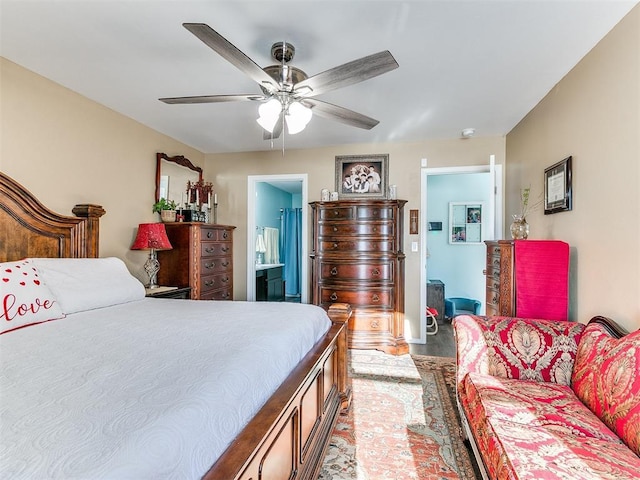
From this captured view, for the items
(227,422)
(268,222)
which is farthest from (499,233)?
(268,222)

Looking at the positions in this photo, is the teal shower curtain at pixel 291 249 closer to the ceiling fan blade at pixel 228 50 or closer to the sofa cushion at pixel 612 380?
the ceiling fan blade at pixel 228 50

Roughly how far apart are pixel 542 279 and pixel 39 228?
11.8 feet

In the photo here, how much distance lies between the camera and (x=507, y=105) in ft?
9.80

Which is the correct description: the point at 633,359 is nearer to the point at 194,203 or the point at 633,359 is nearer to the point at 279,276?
the point at 194,203

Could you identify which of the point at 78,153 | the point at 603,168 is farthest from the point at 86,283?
the point at 603,168

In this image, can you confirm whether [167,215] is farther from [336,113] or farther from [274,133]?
[336,113]

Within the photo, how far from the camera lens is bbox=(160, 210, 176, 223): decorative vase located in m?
3.69

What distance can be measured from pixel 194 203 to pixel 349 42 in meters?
2.98

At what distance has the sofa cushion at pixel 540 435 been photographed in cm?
109

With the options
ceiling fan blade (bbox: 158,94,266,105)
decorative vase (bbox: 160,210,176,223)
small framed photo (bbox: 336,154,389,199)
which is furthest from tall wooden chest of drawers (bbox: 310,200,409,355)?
ceiling fan blade (bbox: 158,94,266,105)

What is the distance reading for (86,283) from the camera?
6.78 feet

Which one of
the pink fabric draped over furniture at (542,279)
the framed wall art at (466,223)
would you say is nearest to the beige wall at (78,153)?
the pink fabric draped over furniture at (542,279)

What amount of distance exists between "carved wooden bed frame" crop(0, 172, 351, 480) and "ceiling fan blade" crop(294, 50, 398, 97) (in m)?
1.44

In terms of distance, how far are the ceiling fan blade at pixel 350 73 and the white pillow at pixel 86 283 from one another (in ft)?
5.71
